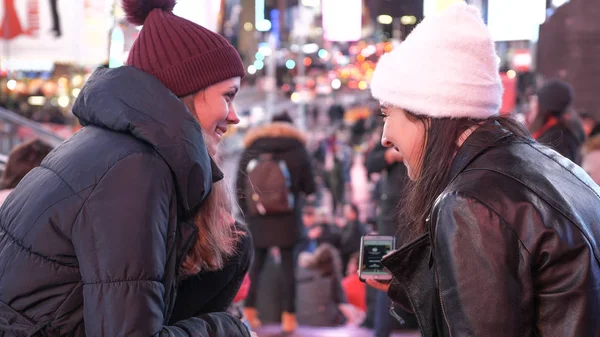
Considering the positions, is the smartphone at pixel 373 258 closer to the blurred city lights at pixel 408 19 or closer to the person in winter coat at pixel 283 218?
the blurred city lights at pixel 408 19

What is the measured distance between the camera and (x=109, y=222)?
6.50 feet

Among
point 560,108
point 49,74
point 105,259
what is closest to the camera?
point 105,259

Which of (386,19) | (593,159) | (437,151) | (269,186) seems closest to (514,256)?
(437,151)

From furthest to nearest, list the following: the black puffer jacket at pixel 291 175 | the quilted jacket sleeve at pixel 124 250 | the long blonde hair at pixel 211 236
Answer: the black puffer jacket at pixel 291 175 → the long blonde hair at pixel 211 236 → the quilted jacket sleeve at pixel 124 250

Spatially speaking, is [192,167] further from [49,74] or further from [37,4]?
[49,74]

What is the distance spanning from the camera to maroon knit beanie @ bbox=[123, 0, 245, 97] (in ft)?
7.84

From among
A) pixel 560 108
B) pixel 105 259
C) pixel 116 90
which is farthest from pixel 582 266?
pixel 560 108

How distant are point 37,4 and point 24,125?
7.34ft

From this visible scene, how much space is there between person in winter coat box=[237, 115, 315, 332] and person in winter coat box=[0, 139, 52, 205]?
2995 millimetres

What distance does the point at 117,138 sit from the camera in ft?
6.93

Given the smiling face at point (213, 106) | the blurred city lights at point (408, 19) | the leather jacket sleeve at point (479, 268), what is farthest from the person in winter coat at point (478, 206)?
the blurred city lights at point (408, 19)

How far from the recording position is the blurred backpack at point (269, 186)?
708 centimetres

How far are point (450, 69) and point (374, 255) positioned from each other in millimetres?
1015

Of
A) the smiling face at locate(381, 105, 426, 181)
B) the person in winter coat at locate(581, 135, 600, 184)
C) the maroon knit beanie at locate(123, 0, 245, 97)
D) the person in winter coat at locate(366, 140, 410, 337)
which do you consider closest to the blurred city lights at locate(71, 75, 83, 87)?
the person in winter coat at locate(366, 140, 410, 337)
